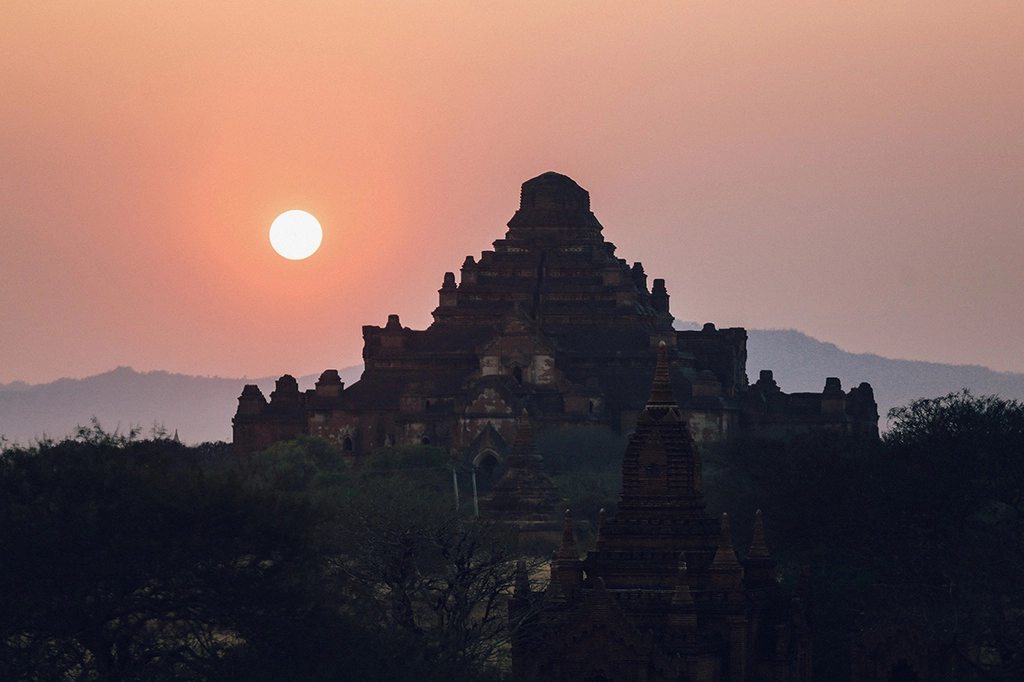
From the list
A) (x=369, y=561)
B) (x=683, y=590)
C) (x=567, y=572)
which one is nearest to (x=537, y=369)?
(x=369, y=561)

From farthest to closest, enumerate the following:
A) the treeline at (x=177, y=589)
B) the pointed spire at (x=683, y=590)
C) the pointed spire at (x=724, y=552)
→ the pointed spire at (x=724, y=552) < the pointed spire at (x=683, y=590) < the treeline at (x=177, y=589)

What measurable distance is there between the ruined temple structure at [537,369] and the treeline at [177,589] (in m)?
55.5

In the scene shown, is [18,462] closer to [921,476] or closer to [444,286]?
[921,476]

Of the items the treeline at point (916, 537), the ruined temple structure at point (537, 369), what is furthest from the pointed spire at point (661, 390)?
the ruined temple structure at point (537, 369)

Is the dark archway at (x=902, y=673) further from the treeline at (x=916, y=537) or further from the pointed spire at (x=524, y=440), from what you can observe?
the pointed spire at (x=524, y=440)

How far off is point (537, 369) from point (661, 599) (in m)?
61.5

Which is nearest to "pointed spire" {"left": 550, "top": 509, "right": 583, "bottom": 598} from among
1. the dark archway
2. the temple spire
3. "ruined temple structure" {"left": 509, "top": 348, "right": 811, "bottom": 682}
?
"ruined temple structure" {"left": 509, "top": 348, "right": 811, "bottom": 682}

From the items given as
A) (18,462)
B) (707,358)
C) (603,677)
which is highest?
(707,358)

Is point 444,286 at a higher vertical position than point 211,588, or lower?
higher

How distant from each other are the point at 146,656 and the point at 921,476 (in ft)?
70.8

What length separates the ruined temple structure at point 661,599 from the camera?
188 feet

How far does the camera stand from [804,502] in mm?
72688

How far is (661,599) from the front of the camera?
5925 centimetres

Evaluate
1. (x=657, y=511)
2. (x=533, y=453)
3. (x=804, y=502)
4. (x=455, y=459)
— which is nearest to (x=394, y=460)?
(x=455, y=459)
